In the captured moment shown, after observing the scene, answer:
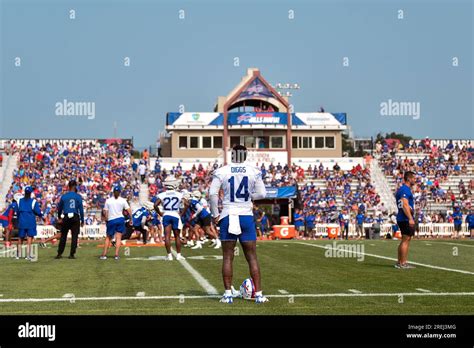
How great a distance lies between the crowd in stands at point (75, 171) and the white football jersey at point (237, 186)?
1352 inches

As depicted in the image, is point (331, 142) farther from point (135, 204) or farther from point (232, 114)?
point (135, 204)

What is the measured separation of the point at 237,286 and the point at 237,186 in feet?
8.59

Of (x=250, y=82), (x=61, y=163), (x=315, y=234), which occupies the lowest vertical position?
(x=315, y=234)

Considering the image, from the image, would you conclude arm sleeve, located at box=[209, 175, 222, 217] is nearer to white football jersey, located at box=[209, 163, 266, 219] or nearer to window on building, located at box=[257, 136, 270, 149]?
white football jersey, located at box=[209, 163, 266, 219]

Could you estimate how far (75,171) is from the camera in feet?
183

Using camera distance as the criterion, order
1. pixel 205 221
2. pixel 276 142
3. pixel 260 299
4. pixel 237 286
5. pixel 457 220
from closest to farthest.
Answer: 1. pixel 260 299
2. pixel 237 286
3. pixel 205 221
4. pixel 457 220
5. pixel 276 142

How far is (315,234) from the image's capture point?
1820 inches

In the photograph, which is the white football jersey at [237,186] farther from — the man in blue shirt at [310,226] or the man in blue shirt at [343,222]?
the man in blue shirt at [310,226]

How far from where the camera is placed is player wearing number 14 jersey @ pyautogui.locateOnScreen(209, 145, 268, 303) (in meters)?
12.0

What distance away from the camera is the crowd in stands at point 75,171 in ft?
164

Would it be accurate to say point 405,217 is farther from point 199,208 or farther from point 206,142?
point 206,142

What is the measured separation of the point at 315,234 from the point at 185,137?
77.1 feet

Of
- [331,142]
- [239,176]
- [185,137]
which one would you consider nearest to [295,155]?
[331,142]

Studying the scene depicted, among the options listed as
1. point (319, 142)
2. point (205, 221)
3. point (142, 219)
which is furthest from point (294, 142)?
point (205, 221)
